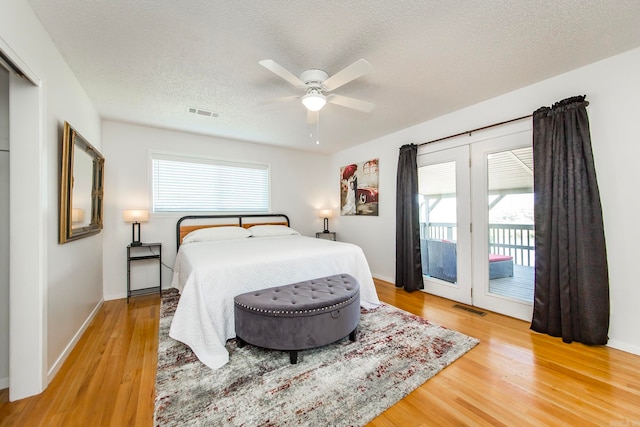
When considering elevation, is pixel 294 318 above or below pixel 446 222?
below

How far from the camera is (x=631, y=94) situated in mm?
2180

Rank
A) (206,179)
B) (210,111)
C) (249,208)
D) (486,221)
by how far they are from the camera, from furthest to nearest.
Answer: (249,208) → (206,179) → (210,111) → (486,221)

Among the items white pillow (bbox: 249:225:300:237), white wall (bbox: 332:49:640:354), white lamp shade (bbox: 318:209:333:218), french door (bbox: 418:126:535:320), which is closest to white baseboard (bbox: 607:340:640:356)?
white wall (bbox: 332:49:640:354)

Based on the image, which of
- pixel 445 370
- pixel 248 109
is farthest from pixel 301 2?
pixel 445 370

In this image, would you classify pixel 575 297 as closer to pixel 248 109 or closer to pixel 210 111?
pixel 248 109

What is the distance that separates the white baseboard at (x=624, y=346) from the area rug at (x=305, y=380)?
1.15 m

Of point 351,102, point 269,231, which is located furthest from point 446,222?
point 269,231

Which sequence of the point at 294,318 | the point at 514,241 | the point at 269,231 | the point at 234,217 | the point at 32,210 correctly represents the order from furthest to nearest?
the point at 234,217, the point at 269,231, the point at 514,241, the point at 294,318, the point at 32,210

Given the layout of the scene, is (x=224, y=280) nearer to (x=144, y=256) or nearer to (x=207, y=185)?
(x=144, y=256)

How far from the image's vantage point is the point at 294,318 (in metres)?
2.00

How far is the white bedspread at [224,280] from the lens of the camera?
2.14 m

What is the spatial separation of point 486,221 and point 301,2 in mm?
2966

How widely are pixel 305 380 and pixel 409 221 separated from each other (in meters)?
2.70

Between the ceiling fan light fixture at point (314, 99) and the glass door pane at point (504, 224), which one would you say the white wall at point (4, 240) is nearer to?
the ceiling fan light fixture at point (314, 99)
